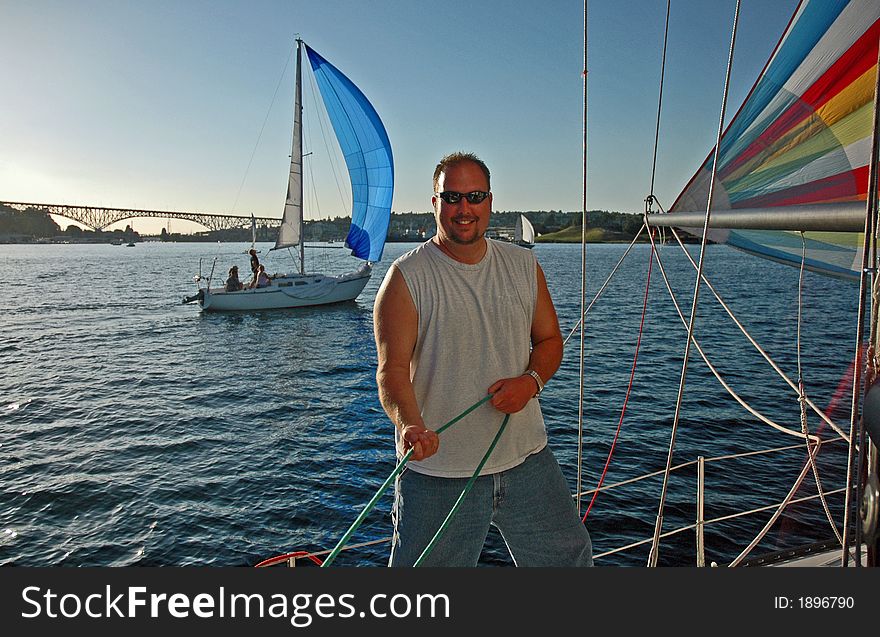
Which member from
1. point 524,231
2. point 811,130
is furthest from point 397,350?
point 524,231

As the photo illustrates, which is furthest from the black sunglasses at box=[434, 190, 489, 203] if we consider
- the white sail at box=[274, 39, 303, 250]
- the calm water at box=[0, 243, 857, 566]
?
the white sail at box=[274, 39, 303, 250]

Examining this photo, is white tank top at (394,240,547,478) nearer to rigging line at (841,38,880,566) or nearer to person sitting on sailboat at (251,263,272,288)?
rigging line at (841,38,880,566)

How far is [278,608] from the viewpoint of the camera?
1729 mm

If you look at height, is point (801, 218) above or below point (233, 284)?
above

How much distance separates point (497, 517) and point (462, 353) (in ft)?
1.91

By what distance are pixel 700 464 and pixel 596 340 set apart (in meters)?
16.9

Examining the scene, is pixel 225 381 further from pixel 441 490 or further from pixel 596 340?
pixel 441 490

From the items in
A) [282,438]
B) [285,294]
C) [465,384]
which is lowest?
[282,438]

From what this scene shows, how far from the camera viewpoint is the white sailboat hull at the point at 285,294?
83.2 ft

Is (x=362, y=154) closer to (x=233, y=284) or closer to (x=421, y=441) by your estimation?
(x=233, y=284)

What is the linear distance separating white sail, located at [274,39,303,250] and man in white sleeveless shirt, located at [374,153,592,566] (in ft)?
87.9

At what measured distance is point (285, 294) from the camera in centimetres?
2612

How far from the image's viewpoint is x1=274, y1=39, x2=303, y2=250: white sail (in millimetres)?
28031

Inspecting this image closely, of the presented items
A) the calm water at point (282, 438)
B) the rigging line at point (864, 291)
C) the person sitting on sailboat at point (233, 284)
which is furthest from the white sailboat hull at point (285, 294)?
the rigging line at point (864, 291)
